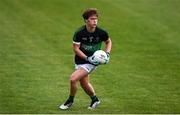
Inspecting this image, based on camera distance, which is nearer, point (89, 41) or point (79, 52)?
point (79, 52)

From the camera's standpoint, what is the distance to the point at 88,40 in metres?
13.9

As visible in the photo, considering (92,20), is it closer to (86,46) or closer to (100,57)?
(86,46)

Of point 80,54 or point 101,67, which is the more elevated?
point 80,54

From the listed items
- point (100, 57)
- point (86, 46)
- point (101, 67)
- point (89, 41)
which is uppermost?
point (89, 41)

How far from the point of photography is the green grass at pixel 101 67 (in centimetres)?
1509

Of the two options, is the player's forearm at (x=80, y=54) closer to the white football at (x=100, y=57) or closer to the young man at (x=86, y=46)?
the young man at (x=86, y=46)

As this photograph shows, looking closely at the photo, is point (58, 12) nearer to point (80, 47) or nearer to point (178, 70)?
point (178, 70)

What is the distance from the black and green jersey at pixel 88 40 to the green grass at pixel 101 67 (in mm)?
1298

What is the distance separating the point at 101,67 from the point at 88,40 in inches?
231

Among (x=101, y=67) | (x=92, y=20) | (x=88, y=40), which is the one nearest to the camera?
(x=92, y=20)

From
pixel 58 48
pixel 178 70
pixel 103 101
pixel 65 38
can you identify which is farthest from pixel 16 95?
pixel 65 38

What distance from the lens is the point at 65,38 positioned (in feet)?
80.2

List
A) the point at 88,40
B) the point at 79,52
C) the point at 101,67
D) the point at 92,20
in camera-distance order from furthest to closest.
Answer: the point at 101,67 < the point at 88,40 < the point at 79,52 < the point at 92,20

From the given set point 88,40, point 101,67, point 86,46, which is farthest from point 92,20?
point 101,67
